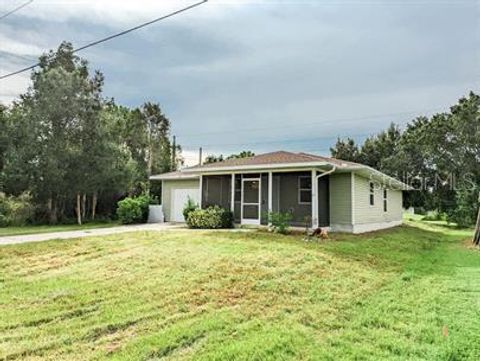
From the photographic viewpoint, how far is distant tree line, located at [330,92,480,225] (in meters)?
26.4

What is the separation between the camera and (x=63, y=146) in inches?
830

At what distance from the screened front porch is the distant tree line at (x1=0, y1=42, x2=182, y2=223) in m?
8.27

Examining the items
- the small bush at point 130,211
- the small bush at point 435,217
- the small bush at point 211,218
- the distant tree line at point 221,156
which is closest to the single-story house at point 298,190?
the small bush at point 211,218

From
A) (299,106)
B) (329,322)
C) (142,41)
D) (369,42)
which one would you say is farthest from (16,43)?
(299,106)

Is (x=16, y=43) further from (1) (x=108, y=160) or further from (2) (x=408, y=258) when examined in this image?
(2) (x=408, y=258)

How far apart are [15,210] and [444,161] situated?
29.3 meters

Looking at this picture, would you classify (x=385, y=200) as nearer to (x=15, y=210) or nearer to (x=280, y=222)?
(x=280, y=222)

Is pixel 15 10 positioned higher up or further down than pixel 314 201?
higher up

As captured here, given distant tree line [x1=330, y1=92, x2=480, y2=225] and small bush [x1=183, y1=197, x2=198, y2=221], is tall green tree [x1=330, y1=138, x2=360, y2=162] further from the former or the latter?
small bush [x1=183, y1=197, x2=198, y2=221]

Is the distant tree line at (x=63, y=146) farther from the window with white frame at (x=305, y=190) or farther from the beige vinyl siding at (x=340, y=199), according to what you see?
the beige vinyl siding at (x=340, y=199)

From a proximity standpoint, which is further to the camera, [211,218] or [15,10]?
[211,218]

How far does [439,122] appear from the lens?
2862cm

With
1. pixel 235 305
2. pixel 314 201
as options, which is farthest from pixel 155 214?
pixel 235 305

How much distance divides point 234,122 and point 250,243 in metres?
18.6
